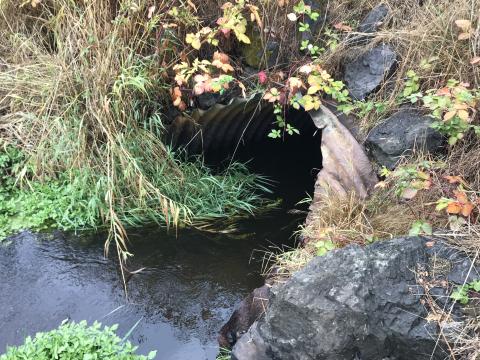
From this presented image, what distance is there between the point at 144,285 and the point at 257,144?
9.82 feet

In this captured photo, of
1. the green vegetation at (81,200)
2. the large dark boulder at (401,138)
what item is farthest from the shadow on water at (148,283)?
the large dark boulder at (401,138)

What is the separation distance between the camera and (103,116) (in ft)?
16.9

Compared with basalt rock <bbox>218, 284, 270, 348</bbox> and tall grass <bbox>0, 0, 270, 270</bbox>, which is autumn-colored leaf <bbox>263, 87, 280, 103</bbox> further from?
basalt rock <bbox>218, 284, 270, 348</bbox>

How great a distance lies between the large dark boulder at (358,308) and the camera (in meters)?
3.07

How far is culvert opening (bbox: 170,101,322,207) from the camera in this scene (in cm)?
602

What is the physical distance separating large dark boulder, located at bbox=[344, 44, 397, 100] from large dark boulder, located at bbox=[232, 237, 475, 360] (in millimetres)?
2094

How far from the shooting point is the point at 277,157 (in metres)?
6.81

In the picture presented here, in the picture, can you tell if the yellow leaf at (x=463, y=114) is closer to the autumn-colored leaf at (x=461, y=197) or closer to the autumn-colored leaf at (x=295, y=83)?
the autumn-colored leaf at (x=461, y=197)

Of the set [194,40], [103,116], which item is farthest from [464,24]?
[103,116]

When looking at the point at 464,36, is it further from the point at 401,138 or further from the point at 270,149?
the point at 270,149

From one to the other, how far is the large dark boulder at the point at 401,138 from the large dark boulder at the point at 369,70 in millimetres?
518

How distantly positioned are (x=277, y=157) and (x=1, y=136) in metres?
3.27

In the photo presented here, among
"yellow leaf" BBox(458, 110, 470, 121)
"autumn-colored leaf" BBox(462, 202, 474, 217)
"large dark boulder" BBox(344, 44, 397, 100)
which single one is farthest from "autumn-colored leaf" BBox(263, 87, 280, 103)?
"autumn-colored leaf" BBox(462, 202, 474, 217)

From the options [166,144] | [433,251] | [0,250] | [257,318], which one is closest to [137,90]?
[166,144]
